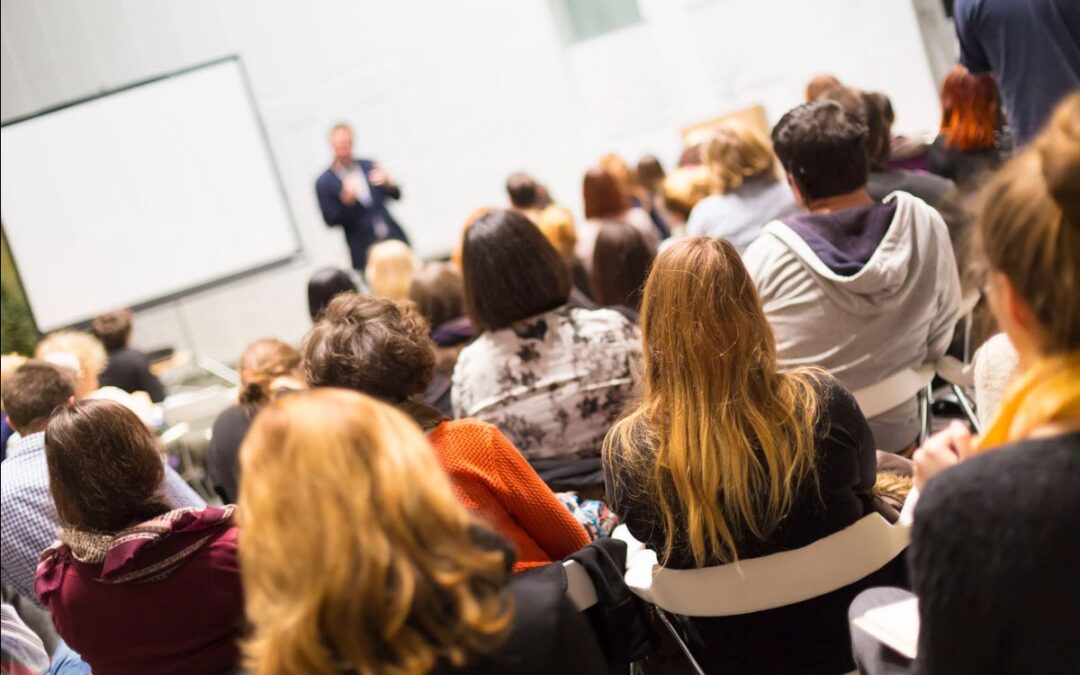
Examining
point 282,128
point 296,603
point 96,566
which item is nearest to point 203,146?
point 282,128

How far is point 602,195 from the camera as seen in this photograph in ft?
16.7

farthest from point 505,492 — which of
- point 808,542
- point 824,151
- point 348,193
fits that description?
point 348,193

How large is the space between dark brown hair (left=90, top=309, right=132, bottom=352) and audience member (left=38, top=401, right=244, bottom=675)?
3339 mm

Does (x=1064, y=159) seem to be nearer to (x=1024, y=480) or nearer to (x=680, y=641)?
(x=1024, y=480)

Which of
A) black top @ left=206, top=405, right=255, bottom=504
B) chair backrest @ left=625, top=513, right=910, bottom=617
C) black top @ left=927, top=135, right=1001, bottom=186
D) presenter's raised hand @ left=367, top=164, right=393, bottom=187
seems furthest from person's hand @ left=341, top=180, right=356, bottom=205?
chair backrest @ left=625, top=513, right=910, bottom=617

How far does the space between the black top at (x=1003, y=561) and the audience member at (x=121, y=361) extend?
4688 mm

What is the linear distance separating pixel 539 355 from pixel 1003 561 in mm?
1795

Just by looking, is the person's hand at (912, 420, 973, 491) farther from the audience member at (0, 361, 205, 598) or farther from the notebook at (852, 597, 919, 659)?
the audience member at (0, 361, 205, 598)

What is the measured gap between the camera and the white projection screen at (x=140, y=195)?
732 centimetres

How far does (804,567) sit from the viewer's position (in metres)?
1.92

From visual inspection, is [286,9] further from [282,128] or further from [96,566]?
[96,566]

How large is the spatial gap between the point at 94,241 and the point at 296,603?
22.7ft

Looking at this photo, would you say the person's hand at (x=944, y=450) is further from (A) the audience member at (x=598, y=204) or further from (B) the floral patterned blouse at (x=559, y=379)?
(A) the audience member at (x=598, y=204)

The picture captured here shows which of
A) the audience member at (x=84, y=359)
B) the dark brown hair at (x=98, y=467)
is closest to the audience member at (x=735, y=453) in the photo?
the dark brown hair at (x=98, y=467)
